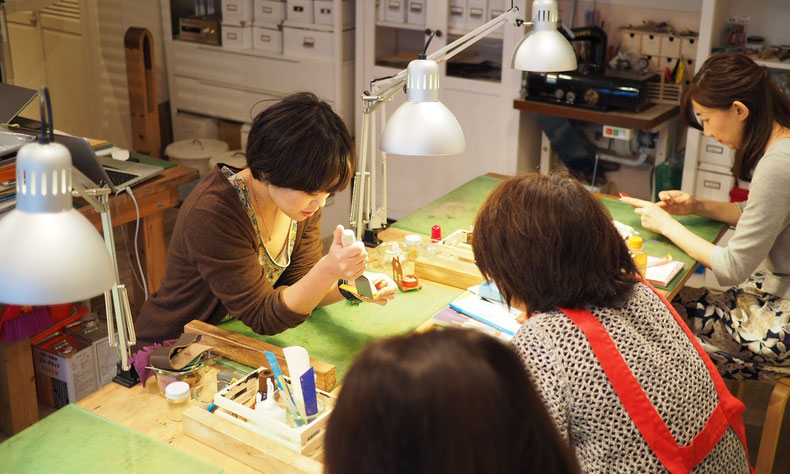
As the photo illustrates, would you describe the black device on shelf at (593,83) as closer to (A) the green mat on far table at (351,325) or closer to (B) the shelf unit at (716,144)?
(B) the shelf unit at (716,144)

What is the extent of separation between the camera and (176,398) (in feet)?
5.51

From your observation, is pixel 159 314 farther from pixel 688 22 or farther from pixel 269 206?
pixel 688 22

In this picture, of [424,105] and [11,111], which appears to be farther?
[11,111]

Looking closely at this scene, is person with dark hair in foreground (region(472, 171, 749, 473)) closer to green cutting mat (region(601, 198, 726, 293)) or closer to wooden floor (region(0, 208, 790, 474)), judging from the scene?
green cutting mat (region(601, 198, 726, 293))

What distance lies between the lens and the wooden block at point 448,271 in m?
2.27

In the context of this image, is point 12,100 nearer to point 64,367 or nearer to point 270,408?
point 64,367

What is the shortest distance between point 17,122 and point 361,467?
8.33ft

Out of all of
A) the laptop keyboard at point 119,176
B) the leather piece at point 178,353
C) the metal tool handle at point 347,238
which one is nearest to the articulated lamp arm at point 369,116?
the metal tool handle at point 347,238

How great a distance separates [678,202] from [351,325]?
133 cm

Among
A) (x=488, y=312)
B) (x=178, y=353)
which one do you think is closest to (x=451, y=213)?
(x=488, y=312)

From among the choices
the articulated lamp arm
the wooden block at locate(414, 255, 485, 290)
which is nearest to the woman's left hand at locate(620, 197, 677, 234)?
the wooden block at locate(414, 255, 485, 290)

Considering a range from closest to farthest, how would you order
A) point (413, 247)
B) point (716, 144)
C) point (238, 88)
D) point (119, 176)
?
point (413, 247), point (119, 176), point (716, 144), point (238, 88)

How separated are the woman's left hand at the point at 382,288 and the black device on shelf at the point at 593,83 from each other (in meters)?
2.12

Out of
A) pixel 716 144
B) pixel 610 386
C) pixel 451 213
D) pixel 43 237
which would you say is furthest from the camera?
pixel 716 144
